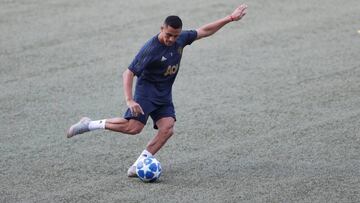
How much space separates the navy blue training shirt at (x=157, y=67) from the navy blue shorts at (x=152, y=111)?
0.18ft

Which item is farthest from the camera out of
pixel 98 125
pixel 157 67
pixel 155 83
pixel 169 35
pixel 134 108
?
pixel 98 125

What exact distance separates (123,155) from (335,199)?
263 cm

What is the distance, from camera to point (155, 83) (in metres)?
8.66

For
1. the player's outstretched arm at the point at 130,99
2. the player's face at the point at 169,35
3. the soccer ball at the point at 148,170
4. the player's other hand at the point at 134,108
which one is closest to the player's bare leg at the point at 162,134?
the soccer ball at the point at 148,170

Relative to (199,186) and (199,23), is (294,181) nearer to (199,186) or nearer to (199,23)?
(199,186)

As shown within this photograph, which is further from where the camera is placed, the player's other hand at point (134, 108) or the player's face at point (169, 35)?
the player's face at point (169, 35)

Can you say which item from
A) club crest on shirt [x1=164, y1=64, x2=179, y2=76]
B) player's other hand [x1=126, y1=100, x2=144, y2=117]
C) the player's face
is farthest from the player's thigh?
the player's face

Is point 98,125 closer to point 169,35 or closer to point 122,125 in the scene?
point 122,125

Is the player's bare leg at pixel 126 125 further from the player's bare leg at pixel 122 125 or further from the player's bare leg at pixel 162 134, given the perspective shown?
the player's bare leg at pixel 162 134

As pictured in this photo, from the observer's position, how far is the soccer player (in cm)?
837

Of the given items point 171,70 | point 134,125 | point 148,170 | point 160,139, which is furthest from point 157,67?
point 148,170

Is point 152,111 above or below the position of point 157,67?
below

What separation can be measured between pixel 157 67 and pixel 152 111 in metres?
0.52

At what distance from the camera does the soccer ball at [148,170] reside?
8445 millimetres
